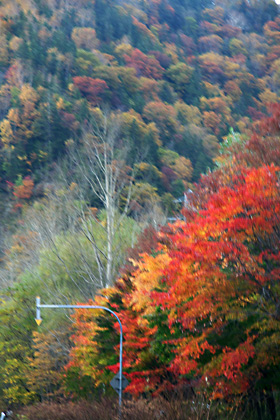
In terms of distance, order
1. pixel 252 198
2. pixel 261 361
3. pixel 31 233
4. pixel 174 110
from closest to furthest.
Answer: pixel 252 198
pixel 261 361
pixel 31 233
pixel 174 110

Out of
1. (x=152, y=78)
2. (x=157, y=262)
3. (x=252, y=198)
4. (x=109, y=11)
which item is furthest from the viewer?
(x=109, y=11)

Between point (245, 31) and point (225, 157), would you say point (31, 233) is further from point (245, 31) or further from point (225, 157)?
point (245, 31)

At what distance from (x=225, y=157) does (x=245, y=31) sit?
10936 cm

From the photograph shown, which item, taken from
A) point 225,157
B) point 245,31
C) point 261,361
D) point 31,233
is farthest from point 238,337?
point 245,31

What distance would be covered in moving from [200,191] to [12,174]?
59.3 m

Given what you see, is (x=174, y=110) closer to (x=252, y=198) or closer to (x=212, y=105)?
(x=212, y=105)

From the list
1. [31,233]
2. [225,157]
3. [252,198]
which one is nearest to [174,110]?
[31,233]

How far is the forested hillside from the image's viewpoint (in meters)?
14.6

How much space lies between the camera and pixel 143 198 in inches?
2105

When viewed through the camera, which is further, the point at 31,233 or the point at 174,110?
the point at 174,110

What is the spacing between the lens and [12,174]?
7300 cm

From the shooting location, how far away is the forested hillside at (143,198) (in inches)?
Result: 576

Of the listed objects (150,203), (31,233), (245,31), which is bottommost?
(31,233)

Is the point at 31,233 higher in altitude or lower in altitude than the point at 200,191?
lower
